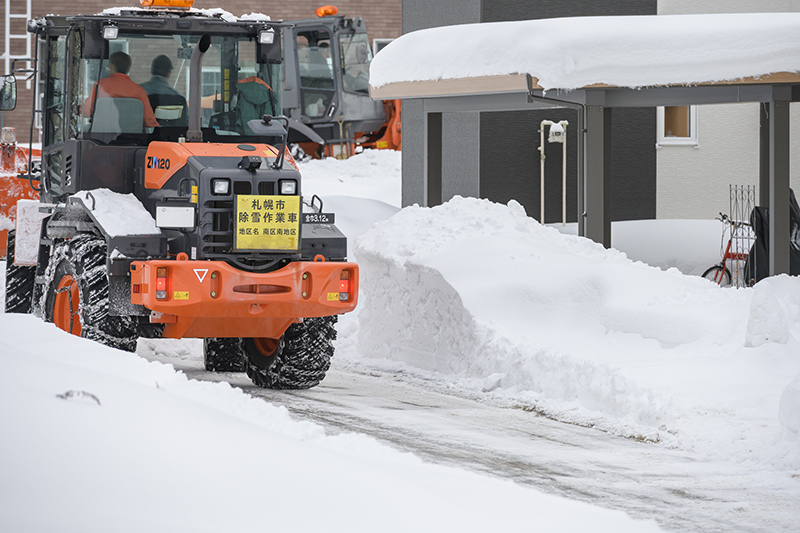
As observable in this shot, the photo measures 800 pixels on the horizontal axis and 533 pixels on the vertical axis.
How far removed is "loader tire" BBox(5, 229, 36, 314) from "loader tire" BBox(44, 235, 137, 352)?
2286 millimetres

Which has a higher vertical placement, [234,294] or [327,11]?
[327,11]

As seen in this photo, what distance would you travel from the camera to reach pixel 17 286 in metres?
11.4

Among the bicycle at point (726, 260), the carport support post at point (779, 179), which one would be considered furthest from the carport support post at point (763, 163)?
the carport support post at point (779, 179)

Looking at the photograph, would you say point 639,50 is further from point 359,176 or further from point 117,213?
point 359,176

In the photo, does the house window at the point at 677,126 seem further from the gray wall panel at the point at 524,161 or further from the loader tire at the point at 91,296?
the loader tire at the point at 91,296

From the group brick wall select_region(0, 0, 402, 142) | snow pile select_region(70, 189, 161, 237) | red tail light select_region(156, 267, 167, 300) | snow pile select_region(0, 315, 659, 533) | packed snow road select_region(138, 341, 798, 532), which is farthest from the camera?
brick wall select_region(0, 0, 402, 142)

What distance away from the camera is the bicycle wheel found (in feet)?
53.5

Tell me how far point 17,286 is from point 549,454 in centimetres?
630

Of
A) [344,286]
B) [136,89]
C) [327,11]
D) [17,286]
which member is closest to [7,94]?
[136,89]

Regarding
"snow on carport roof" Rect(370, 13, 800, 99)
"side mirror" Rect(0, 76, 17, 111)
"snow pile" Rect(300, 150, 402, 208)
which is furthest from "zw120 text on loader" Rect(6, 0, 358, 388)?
"snow pile" Rect(300, 150, 402, 208)

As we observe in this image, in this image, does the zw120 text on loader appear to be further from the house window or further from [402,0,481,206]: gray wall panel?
the house window

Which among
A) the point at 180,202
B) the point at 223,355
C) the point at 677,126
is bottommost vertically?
the point at 223,355

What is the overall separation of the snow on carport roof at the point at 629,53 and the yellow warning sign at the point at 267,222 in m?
6.10

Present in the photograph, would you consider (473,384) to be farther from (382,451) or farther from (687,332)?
(382,451)
